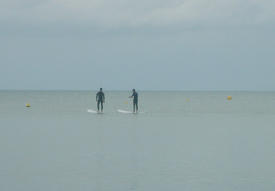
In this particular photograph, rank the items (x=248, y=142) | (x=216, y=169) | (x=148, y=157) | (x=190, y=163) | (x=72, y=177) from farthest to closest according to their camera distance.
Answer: (x=248, y=142) → (x=148, y=157) → (x=190, y=163) → (x=216, y=169) → (x=72, y=177)

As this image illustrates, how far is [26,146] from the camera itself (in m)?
17.9

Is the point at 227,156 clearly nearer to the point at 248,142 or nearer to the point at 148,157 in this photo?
the point at 148,157

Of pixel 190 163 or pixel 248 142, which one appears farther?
pixel 248 142

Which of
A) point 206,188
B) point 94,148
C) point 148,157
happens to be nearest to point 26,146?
point 94,148

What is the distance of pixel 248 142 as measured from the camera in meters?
19.5

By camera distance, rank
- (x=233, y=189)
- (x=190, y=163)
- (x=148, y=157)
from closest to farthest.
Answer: (x=233, y=189), (x=190, y=163), (x=148, y=157)

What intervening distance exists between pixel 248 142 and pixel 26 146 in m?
8.15

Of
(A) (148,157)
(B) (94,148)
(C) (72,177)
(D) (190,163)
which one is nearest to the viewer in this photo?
(C) (72,177)

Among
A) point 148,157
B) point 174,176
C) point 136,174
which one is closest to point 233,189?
point 174,176

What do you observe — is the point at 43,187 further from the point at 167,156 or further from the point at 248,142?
the point at 248,142

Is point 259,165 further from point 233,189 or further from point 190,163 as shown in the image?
point 233,189

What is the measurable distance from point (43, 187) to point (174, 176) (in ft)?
10.1

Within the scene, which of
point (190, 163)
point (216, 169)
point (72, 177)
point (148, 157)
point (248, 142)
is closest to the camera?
point (72, 177)

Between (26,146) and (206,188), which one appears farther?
(26,146)
